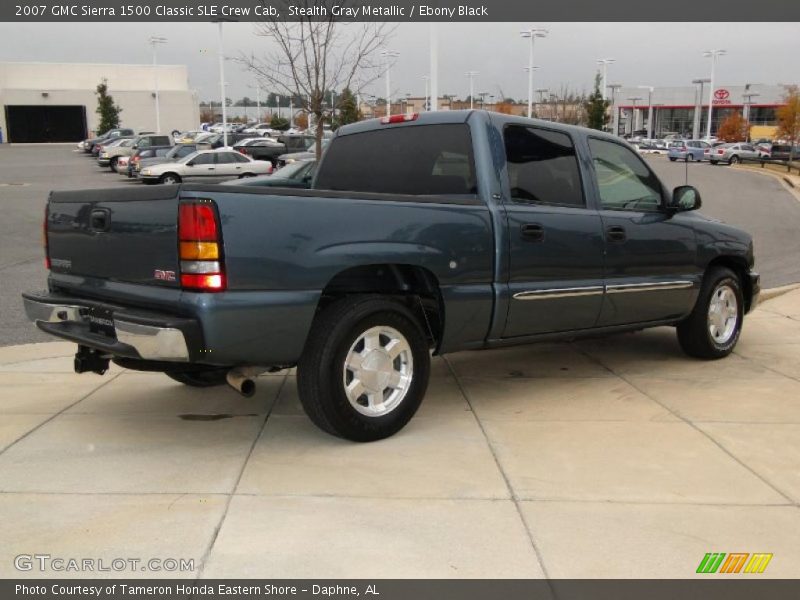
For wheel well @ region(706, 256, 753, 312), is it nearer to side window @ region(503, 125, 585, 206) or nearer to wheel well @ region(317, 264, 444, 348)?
side window @ region(503, 125, 585, 206)

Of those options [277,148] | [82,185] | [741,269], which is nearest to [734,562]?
[741,269]

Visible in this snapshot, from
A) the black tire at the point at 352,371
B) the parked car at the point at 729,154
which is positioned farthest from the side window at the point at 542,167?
the parked car at the point at 729,154

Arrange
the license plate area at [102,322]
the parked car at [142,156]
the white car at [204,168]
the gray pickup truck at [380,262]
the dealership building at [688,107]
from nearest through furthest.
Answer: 1. the gray pickup truck at [380,262]
2. the license plate area at [102,322]
3. the white car at [204,168]
4. the parked car at [142,156]
5. the dealership building at [688,107]

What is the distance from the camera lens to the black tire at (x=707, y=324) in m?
6.50

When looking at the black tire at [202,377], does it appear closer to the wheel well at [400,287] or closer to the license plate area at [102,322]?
the license plate area at [102,322]

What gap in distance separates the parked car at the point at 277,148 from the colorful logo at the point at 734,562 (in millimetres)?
36118

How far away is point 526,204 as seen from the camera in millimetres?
5148

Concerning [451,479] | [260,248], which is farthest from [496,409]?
[260,248]

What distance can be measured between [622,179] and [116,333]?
12.9 feet

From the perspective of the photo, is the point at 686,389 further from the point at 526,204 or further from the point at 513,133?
the point at 513,133

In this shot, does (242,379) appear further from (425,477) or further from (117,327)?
(425,477)

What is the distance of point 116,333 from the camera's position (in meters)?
4.04

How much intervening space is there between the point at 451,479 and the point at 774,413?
2.58 m

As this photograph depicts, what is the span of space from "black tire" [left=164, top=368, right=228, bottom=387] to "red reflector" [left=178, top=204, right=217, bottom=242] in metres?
1.16
